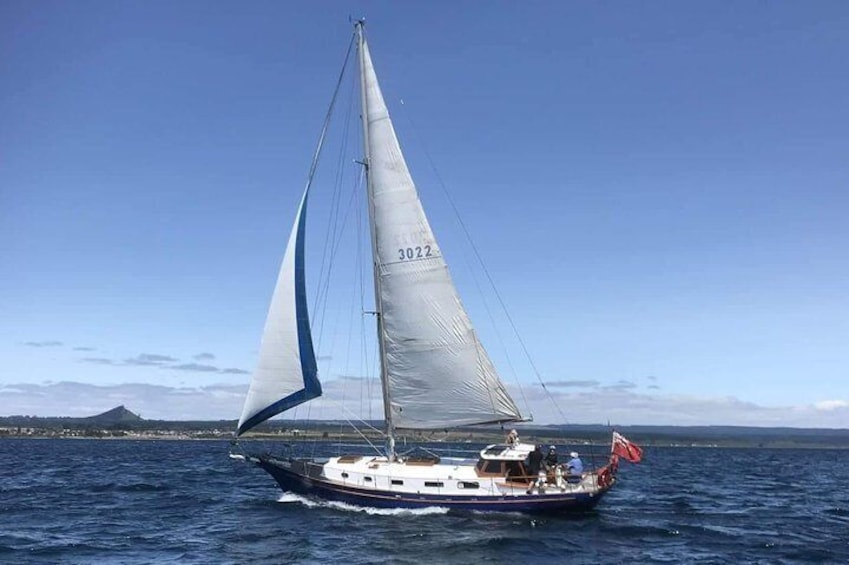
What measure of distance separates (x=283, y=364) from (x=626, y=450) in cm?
1626

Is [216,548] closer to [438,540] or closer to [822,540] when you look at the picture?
[438,540]

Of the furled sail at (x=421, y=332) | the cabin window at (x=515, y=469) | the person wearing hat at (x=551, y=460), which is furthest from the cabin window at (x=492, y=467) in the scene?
the person wearing hat at (x=551, y=460)

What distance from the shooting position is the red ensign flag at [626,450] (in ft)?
103

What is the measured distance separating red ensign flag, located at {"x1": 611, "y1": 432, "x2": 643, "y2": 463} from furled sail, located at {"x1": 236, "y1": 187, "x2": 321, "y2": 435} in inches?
552

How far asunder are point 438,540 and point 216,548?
319 inches

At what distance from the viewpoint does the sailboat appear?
30.8m

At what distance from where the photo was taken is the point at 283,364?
31.5 meters

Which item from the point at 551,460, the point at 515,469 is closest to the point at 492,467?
the point at 515,469

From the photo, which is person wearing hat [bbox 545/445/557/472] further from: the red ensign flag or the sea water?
the red ensign flag

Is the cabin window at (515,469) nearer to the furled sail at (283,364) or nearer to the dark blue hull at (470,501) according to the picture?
the dark blue hull at (470,501)

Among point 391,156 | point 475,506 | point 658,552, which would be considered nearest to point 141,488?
point 475,506

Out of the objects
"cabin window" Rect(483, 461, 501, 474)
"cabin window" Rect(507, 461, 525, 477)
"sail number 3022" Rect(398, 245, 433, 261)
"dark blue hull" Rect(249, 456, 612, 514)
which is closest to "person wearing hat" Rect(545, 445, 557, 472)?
"cabin window" Rect(507, 461, 525, 477)

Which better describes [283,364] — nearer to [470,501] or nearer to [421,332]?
[421,332]

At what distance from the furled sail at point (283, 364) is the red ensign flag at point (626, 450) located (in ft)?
46.0
